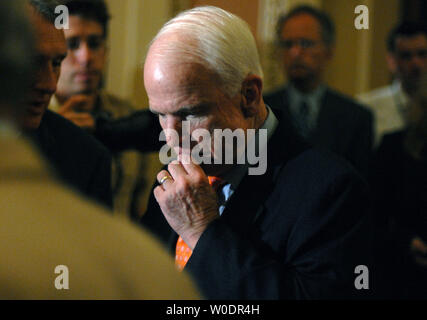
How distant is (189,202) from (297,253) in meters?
0.29

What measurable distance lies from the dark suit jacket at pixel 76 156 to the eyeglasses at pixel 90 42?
549 millimetres

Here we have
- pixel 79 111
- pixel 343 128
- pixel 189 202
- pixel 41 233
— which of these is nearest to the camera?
pixel 41 233

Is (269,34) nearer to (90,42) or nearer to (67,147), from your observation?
(90,42)

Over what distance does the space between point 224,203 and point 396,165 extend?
4.94 ft

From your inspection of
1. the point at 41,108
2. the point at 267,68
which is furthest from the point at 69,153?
the point at 267,68

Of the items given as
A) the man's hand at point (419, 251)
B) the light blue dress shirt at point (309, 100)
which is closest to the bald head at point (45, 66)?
the light blue dress shirt at point (309, 100)

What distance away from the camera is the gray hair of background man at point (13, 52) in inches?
Result: 26.1

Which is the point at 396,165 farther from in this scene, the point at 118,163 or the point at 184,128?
the point at 184,128

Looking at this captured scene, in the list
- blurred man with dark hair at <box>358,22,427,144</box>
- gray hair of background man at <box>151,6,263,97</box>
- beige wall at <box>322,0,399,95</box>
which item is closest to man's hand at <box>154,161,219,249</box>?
gray hair of background man at <box>151,6,263,97</box>

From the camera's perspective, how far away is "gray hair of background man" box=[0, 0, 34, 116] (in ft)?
2.18

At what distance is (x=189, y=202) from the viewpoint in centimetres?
157

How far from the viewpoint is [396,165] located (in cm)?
298

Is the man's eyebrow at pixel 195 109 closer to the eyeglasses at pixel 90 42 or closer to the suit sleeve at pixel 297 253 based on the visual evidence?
the suit sleeve at pixel 297 253

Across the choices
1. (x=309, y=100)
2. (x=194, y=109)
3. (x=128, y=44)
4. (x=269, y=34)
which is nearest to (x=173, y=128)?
(x=194, y=109)
